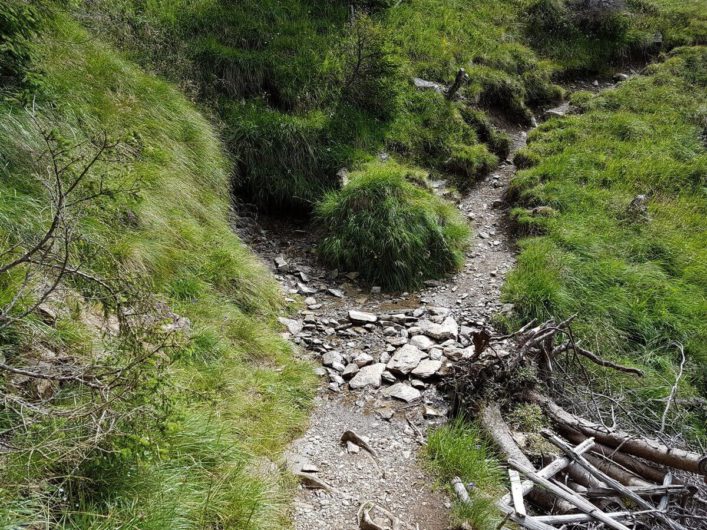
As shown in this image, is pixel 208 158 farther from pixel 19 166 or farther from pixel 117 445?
pixel 117 445

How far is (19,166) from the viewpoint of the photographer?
14.8 ft

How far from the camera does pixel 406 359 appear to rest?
577 centimetres

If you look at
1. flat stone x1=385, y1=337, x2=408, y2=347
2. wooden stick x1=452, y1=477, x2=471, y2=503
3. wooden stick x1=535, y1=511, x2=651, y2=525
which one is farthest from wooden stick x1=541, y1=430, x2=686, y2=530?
flat stone x1=385, y1=337, x2=408, y2=347

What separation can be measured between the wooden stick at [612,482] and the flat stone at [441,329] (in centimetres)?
203

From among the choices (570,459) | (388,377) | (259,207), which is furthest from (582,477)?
(259,207)

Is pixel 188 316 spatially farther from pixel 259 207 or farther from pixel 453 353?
pixel 259 207

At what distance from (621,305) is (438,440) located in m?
4.10

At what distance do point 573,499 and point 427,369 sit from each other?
7.26 ft

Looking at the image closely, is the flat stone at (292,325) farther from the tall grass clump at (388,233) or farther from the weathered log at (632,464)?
the weathered log at (632,464)

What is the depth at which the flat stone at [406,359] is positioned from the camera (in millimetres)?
5645

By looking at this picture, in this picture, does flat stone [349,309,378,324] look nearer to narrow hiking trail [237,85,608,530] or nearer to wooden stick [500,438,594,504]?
narrow hiking trail [237,85,608,530]

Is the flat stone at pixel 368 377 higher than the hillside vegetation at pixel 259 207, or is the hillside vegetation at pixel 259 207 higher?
the hillside vegetation at pixel 259 207

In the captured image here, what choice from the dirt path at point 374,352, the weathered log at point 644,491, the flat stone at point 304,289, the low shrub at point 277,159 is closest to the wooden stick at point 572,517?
the weathered log at point 644,491

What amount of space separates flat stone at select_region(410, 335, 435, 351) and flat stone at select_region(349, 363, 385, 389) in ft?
2.05
